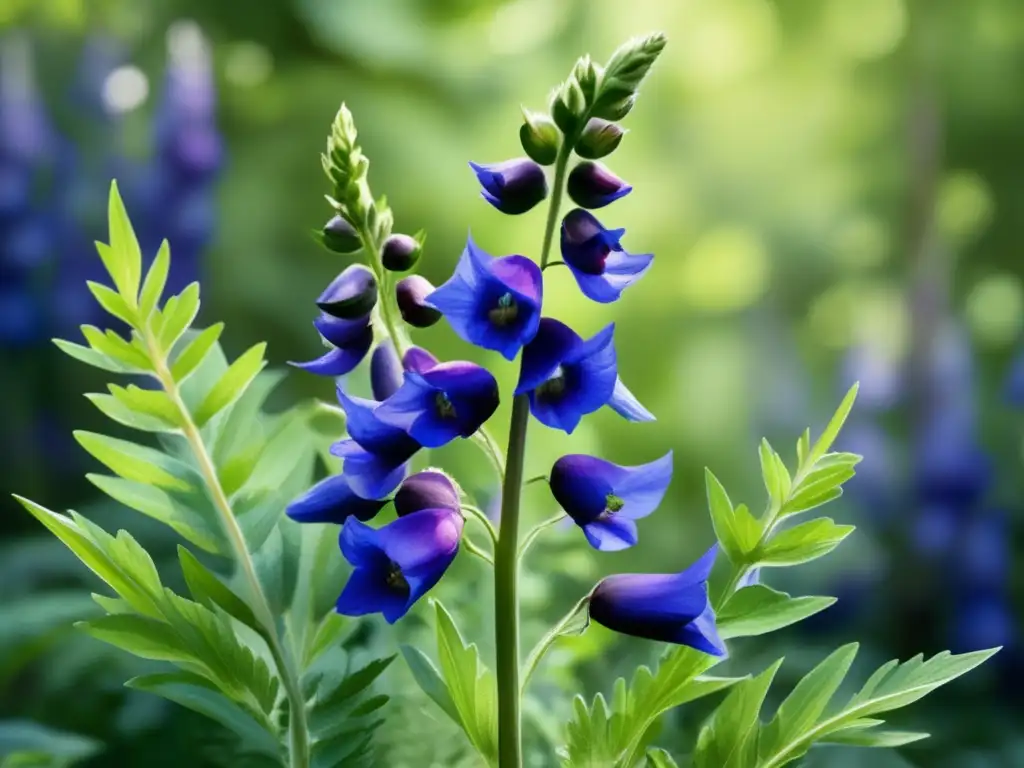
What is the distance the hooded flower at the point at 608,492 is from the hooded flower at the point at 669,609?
0.05 feet

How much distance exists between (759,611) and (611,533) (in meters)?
0.06

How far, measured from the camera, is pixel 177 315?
12.5 inches

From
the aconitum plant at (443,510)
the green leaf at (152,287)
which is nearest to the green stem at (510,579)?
the aconitum plant at (443,510)

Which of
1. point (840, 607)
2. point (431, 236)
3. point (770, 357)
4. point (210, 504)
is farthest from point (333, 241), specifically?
point (770, 357)

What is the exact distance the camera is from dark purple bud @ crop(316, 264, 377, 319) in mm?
321

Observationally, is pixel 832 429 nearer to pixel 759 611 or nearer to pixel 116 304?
pixel 759 611

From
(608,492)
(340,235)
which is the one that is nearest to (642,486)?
(608,492)

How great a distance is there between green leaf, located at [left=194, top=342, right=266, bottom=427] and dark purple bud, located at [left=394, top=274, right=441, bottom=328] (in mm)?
43

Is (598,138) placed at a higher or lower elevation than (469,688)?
higher

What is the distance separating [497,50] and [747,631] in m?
1.39

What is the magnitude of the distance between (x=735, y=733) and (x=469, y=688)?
0.08 metres

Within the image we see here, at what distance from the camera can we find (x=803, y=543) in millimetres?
328

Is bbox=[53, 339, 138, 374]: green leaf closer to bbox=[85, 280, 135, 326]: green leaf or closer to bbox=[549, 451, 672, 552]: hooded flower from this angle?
bbox=[85, 280, 135, 326]: green leaf

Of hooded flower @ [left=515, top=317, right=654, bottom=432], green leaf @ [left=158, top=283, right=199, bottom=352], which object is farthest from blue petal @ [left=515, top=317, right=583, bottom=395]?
green leaf @ [left=158, top=283, right=199, bottom=352]
